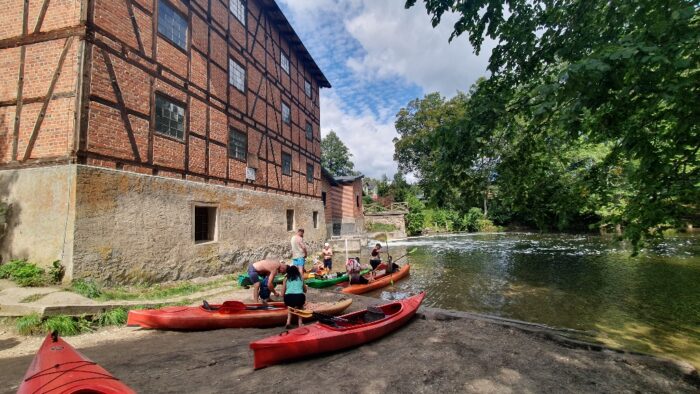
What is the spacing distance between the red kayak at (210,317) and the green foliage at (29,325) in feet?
4.04

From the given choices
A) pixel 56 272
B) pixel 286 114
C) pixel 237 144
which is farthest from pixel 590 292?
pixel 286 114

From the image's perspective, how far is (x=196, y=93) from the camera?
10.7 m

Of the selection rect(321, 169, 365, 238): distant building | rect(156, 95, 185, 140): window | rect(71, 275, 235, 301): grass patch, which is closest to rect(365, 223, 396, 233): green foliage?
rect(321, 169, 365, 238): distant building

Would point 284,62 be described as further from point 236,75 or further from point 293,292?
→ point 293,292

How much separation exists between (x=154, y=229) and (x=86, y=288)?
7.09ft

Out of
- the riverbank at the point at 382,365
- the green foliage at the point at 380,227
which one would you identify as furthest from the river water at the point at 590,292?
the green foliage at the point at 380,227

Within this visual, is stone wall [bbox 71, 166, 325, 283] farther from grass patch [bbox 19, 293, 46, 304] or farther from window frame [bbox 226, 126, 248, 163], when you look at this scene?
window frame [bbox 226, 126, 248, 163]

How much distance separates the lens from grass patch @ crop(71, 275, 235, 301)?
22.0ft

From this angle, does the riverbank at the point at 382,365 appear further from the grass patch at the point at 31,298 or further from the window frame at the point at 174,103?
the window frame at the point at 174,103

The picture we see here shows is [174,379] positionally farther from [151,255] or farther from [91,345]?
[151,255]

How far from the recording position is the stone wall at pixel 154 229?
23.4 ft

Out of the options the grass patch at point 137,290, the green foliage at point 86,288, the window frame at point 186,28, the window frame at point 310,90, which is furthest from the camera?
the window frame at point 310,90

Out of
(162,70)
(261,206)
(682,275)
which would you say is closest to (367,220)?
(261,206)

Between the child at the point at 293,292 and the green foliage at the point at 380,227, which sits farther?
the green foliage at the point at 380,227
